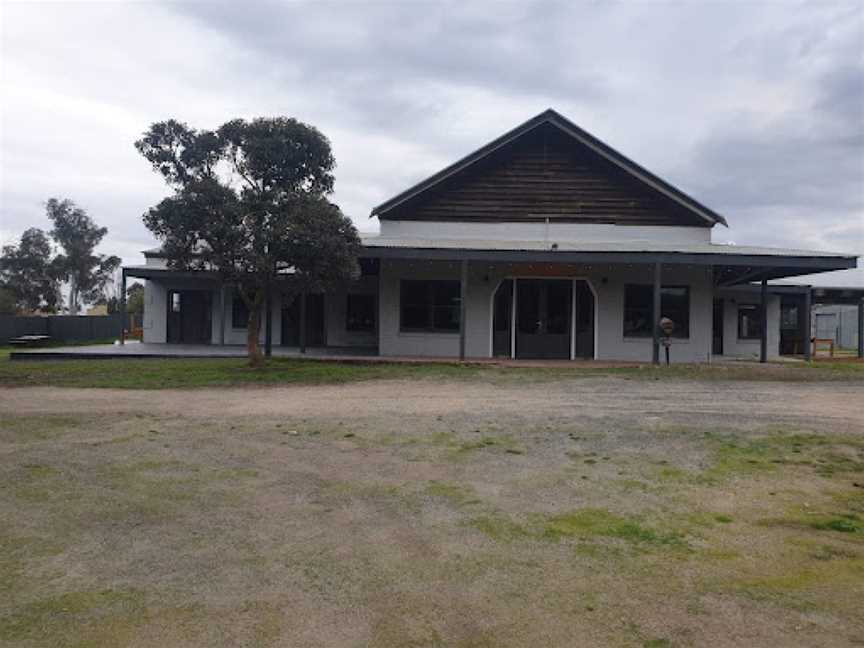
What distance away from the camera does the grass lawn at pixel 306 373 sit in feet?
44.0

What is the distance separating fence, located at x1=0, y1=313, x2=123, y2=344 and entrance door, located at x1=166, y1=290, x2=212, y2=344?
139 inches

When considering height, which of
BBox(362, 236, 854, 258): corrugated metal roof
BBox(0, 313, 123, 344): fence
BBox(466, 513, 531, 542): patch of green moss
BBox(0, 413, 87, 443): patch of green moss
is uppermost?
BBox(362, 236, 854, 258): corrugated metal roof

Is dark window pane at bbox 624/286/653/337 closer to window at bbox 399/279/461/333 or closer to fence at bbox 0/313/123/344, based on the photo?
window at bbox 399/279/461/333

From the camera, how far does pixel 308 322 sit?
23094 mm

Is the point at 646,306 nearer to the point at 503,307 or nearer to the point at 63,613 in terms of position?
the point at 503,307

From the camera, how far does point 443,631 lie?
10.4 feet

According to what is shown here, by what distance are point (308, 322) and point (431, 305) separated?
5.83 metres

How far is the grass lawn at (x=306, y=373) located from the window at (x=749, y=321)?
6531 millimetres

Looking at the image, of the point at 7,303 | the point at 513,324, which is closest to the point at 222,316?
the point at 513,324

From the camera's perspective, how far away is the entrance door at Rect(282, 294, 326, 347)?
22953 mm

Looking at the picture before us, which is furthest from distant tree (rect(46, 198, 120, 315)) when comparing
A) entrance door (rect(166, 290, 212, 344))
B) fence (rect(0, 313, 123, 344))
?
entrance door (rect(166, 290, 212, 344))

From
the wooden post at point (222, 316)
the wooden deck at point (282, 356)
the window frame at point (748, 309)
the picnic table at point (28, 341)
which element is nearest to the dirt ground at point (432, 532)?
the wooden deck at point (282, 356)

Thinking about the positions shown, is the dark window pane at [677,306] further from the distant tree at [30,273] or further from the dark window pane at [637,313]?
the distant tree at [30,273]

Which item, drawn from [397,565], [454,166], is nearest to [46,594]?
[397,565]
